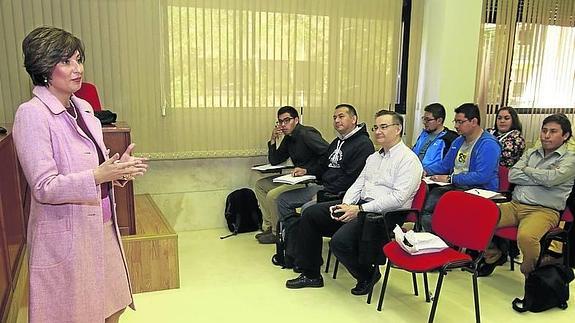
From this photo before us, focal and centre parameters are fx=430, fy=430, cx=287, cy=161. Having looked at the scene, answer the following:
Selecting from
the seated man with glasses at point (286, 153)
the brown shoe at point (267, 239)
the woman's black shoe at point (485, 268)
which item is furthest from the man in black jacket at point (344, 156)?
the woman's black shoe at point (485, 268)

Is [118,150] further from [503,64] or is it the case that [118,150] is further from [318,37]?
[503,64]

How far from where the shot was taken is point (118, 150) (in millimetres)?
2818

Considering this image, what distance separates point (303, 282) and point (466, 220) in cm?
119

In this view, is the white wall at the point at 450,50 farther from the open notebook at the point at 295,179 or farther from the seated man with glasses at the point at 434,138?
the open notebook at the point at 295,179

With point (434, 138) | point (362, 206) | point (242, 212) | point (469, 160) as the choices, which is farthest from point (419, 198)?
point (242, 212)

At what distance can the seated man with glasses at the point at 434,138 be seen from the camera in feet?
12.8

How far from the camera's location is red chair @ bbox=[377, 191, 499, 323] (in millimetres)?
2328

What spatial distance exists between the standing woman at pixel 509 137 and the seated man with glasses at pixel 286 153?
164 centimetres

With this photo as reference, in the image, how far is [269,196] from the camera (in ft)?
12.7

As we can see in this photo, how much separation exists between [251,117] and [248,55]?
23.2 inches

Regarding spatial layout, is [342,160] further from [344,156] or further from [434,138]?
[434,138]

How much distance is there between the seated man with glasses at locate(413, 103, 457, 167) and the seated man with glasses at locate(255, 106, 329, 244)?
0.97 m

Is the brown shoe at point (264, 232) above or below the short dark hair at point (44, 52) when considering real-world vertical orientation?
below

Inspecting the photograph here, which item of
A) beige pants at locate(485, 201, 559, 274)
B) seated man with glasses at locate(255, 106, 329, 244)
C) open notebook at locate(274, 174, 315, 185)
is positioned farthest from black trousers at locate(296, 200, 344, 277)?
beige pants at locate(485, 201, 559, 274)
